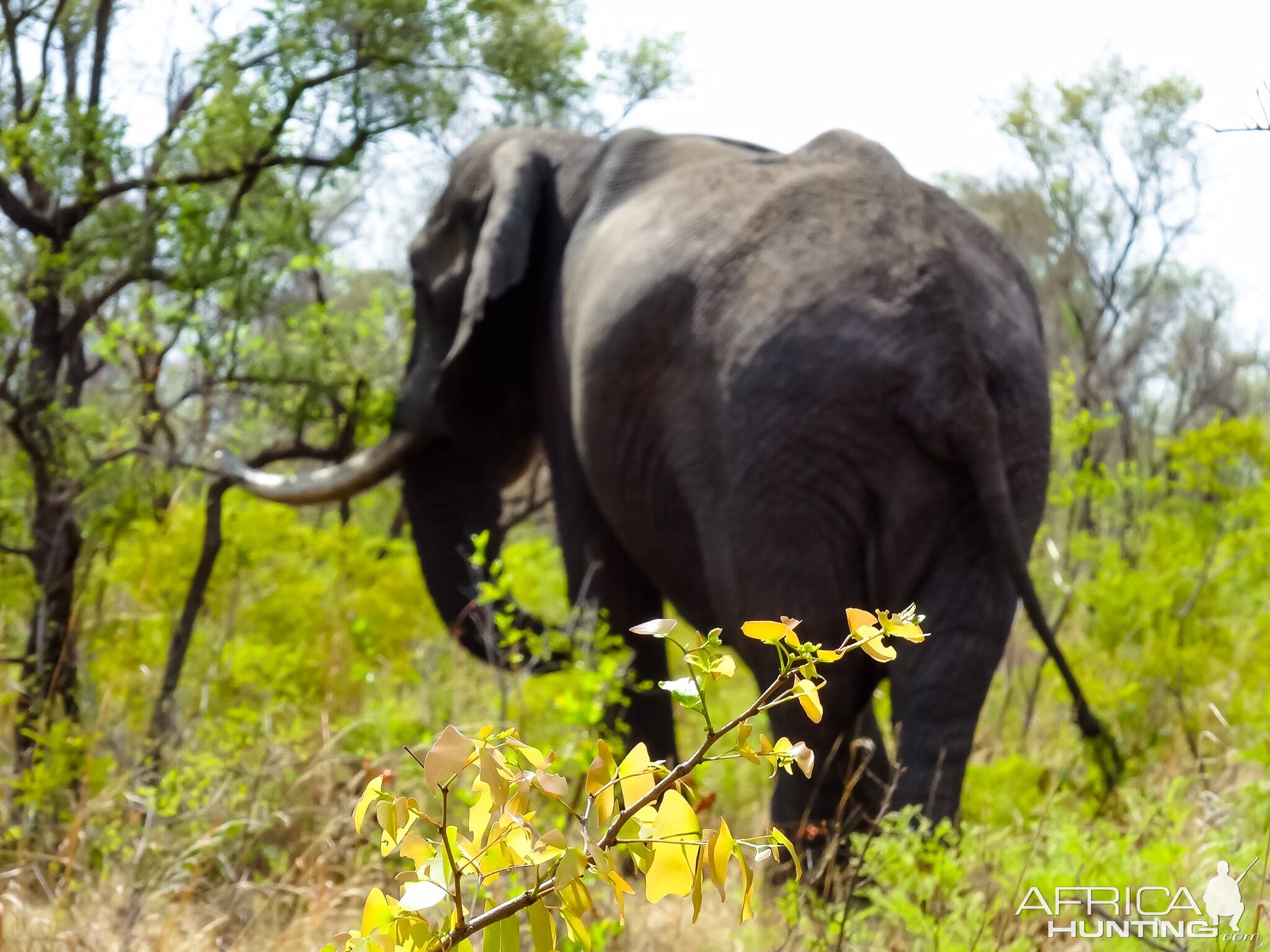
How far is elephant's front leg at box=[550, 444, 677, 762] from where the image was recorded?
4109 mm

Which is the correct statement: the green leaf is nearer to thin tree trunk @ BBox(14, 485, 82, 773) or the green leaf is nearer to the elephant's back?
the elephant's back

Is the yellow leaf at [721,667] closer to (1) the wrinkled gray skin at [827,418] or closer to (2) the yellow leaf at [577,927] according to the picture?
(2) the yellow leaf at [577,927]

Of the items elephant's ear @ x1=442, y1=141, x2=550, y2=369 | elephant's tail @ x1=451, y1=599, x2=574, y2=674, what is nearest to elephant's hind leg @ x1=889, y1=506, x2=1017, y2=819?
elephant's tail @ x1=451, y1=599, x2=574, y2=674

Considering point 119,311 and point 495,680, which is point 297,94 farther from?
point 119,311

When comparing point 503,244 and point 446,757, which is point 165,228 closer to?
point 503,244

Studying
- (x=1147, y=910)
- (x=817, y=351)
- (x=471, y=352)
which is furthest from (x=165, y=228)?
(x=1147, y=910)

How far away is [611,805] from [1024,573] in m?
1.98

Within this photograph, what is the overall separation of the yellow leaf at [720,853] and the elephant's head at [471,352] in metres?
3.31

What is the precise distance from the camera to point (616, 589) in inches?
164

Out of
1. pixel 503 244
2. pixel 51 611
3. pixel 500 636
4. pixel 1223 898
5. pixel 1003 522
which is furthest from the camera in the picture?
pixel 500 636

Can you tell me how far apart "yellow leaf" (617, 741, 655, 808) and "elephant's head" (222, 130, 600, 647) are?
3.21 meters

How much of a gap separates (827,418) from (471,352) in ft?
5.72

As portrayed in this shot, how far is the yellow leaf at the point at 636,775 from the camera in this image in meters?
0.89

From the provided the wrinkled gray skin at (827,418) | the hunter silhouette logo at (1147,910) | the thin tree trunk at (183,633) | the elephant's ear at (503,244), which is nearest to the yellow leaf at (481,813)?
the hunter silhouette logo at (1147,910)
